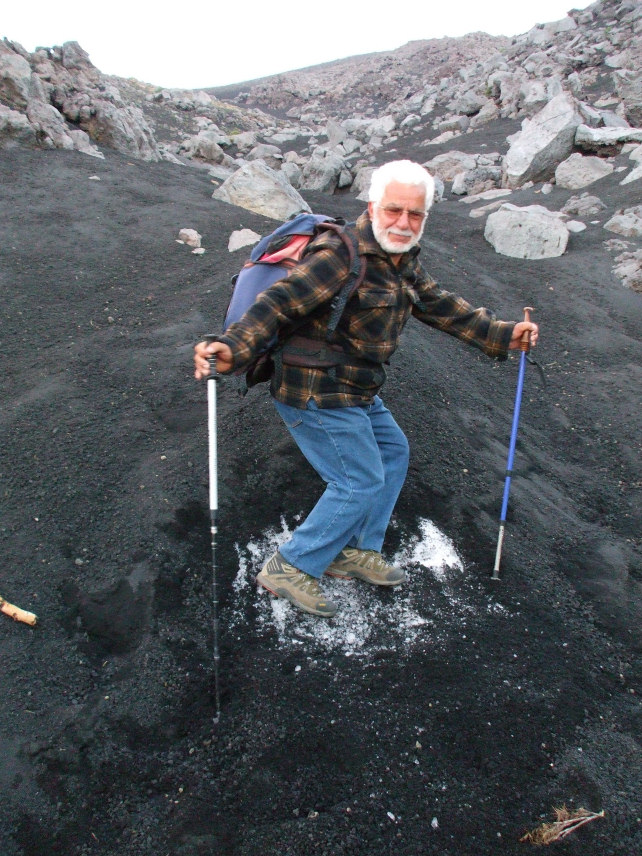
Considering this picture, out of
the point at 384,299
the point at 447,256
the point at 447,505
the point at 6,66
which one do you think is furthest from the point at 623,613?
the point at 6,66

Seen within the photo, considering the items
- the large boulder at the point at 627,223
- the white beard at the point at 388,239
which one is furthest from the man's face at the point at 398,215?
the large boulder at the point at 627,223

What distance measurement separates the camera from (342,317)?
2.99m

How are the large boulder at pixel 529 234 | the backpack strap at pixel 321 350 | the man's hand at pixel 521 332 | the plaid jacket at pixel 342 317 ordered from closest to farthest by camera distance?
the plaid jacket at pixel 342 317 < the backpack strap at pixel 321 350 < the man's hand at pixel 521 332 < the large boulder at pixel 529 234

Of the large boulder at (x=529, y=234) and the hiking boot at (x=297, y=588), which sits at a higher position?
the large boulder at (x=529, y=234)

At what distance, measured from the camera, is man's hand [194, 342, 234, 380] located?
104 inches

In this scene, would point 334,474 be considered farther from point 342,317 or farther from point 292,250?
point 292,250

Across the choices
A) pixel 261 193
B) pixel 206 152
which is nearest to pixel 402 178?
pixel 261 193

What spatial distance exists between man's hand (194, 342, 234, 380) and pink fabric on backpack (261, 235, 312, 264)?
2.06 feet

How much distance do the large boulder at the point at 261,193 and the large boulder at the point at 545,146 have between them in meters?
5.62

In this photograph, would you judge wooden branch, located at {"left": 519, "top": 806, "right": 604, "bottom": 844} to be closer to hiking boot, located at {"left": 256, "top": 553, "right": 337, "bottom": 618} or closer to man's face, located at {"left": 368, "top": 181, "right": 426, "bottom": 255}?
hiking boot, located at {"left": 256, "top": 553, "right": 337, "bottom": 618}

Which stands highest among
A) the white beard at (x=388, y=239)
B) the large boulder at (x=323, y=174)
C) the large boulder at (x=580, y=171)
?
the white beard at (x=388, y=239)

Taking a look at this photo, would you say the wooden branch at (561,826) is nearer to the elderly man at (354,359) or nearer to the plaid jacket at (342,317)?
the elderly man at (354,359)

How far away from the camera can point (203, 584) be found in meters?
3.39

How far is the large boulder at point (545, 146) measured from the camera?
1298cm
